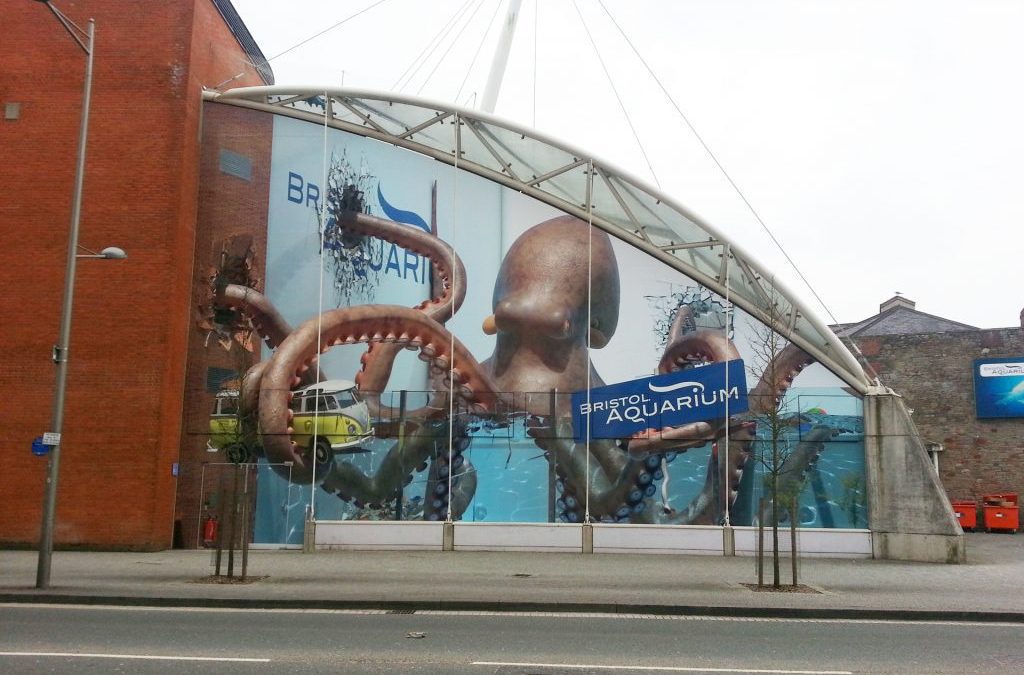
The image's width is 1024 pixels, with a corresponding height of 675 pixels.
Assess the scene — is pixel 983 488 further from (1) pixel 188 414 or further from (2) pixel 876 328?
(1) pixel 188 414

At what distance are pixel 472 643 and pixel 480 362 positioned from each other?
13.2 m

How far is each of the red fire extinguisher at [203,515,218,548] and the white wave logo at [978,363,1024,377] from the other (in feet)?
84.0

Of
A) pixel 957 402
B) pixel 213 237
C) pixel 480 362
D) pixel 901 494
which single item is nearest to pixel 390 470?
pixel 480 362

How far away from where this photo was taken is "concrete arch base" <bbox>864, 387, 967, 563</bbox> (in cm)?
2097

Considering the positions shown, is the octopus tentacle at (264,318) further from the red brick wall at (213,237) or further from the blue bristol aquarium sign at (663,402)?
the blue bristol aquarium sign at (663,402)

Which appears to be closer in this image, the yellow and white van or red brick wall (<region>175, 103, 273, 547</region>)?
red brick wall (<region>175, 103, 273, 547</region>)

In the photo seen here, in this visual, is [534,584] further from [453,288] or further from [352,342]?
[453,288]

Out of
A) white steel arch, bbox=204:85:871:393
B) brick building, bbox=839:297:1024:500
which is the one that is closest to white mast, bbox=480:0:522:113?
white steel arch, bbox=204:85:871:393

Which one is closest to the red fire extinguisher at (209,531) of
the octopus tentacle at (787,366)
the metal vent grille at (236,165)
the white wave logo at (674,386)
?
the metal vent grille at (236,165)

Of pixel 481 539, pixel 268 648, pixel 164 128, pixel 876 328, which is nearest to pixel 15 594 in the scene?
pixel 268 648

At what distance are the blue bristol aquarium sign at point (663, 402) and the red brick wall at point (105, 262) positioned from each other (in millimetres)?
9854

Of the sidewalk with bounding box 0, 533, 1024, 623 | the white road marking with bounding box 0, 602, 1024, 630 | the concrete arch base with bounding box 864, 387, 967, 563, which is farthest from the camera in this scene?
the concrete arch base with bounding box 864, 387, 967, 563

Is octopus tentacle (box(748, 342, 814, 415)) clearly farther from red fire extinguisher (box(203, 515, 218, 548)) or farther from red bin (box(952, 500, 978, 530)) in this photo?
red fire extinguisher (box(203, 515, 218, 548))

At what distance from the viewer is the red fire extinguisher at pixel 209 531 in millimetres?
21969
